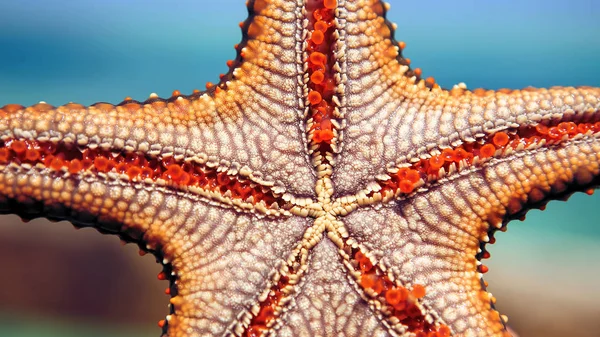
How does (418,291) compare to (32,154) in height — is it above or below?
below

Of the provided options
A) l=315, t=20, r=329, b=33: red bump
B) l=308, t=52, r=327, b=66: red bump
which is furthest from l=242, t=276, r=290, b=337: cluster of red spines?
l=315, t=20, r=329, b=33: red bump

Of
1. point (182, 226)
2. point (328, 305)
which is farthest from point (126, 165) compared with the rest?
point (328, 305)

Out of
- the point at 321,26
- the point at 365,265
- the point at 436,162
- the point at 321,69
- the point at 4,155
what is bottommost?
the point at 365,265

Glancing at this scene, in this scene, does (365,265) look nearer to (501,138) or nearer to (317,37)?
(501,138)

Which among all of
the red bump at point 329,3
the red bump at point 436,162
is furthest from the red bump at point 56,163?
the red bump at point 436,162

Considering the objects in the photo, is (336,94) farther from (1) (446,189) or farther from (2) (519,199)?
(2) (519,199)

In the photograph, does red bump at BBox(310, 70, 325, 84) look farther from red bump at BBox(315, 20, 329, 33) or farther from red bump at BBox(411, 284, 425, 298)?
red bump at BBox(411, 284, 425, 298)
